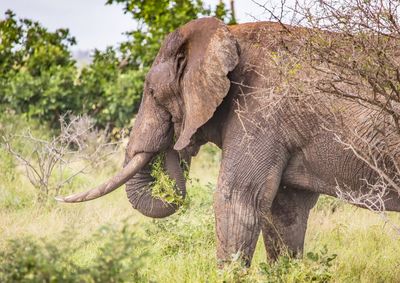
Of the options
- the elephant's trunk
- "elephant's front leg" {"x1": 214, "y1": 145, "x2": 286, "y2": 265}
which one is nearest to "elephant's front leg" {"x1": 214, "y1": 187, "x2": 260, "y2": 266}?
"elephant's front leg" {"x1": 214, "y1": 145, "x2": 286, "y2": 265}

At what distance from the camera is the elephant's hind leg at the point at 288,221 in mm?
7695

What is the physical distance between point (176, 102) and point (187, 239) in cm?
149

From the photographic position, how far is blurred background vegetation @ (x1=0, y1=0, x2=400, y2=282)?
5.11 m

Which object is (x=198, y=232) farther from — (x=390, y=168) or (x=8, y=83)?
(x=8, y=83)

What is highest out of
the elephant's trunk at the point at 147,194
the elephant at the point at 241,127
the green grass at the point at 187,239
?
the elephant at the point at 241,127

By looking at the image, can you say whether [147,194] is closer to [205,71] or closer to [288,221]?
[288,221]

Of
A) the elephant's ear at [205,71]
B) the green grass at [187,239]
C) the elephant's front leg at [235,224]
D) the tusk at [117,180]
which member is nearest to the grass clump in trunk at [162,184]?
the tusk at [117,180]

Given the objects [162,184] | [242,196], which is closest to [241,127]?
[242,196]

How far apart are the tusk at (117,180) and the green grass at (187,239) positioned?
1.24 ft

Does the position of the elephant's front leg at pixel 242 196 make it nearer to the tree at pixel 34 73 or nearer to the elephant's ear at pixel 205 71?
the elephant's ear at pixel 205 71

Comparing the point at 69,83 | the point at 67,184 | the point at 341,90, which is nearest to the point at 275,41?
the point at 341,90

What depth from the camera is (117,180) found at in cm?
750

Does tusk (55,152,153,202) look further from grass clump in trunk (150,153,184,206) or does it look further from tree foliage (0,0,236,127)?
tree foliage (0,0,236,127)

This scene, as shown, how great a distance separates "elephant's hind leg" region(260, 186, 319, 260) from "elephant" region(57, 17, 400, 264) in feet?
1.00
